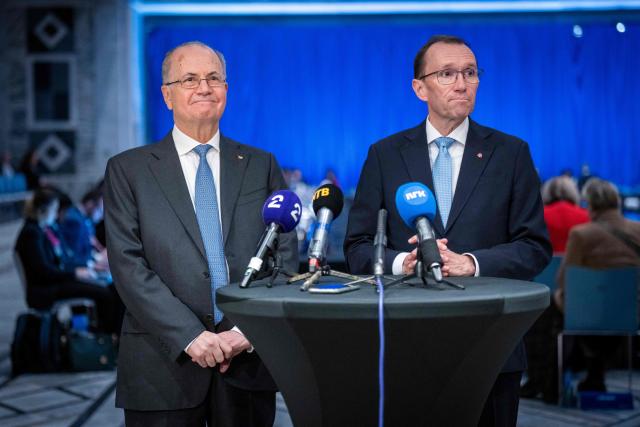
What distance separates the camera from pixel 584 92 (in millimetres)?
17578

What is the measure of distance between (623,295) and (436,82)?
3294 mm

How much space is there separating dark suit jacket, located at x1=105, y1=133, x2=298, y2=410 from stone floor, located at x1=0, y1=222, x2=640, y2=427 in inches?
99.3

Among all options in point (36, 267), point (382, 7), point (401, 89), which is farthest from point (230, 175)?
point (401, 89)

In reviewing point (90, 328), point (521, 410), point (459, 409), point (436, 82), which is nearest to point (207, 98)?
point (436, 82)

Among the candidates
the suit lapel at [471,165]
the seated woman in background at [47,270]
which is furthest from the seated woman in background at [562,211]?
the suit lapel at [471,165]

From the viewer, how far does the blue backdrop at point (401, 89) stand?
683 inches

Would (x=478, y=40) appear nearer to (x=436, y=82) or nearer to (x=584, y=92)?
(x=584, y=92)

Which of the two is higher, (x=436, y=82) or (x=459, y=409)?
(x=436, y=82)

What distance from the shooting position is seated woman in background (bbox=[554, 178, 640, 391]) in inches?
201

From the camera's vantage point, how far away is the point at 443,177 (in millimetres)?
2150

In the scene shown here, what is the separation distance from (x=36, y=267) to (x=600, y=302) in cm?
359

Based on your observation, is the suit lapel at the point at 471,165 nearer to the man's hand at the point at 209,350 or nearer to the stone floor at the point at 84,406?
the man's hand at the point at 209,350

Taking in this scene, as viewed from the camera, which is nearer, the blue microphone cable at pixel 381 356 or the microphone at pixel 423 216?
the blue microphone cable at pixel 381 356

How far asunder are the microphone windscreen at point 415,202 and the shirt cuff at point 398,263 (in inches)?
8.7
